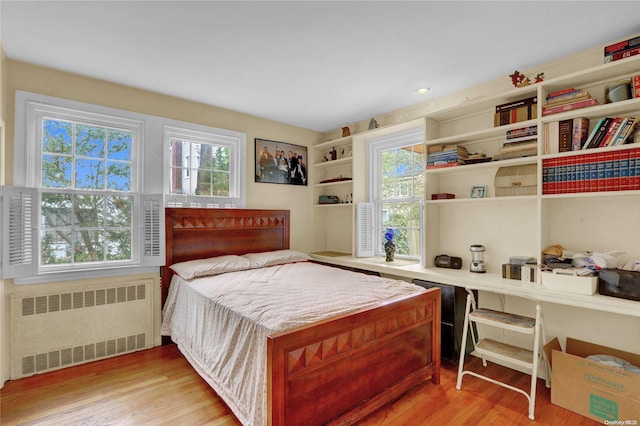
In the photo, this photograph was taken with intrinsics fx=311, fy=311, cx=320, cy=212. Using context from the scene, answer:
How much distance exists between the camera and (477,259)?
2.84 metres

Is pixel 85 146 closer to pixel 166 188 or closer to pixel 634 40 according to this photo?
pixel 166 188

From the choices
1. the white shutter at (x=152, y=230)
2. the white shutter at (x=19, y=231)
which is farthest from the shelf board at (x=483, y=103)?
the white shutter at (x=19, y=231)

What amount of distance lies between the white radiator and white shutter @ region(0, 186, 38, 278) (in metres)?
0.25

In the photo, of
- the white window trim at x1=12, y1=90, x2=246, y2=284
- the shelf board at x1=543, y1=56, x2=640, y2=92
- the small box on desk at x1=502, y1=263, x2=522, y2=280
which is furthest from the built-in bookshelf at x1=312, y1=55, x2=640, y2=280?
the white window trim at x1=12, y1=90, x2=246, y2=284

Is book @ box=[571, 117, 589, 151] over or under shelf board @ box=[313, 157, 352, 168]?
under

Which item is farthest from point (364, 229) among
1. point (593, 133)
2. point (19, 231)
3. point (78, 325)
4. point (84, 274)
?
point (19, 231)

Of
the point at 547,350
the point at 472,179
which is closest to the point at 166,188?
the point at 472,179

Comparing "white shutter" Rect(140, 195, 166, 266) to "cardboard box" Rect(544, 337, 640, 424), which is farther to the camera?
"white shutter" Rect(140, 195, 166, 266)

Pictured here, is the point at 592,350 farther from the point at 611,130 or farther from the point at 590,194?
the point at 611,130

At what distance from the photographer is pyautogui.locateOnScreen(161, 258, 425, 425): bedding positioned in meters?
1.68

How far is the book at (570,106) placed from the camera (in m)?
2.17

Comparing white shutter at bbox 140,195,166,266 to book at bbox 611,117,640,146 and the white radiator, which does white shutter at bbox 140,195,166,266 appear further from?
book at bbox 611,117,640,146

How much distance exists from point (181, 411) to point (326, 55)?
269 centimetres

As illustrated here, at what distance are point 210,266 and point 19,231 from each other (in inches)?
56.2
